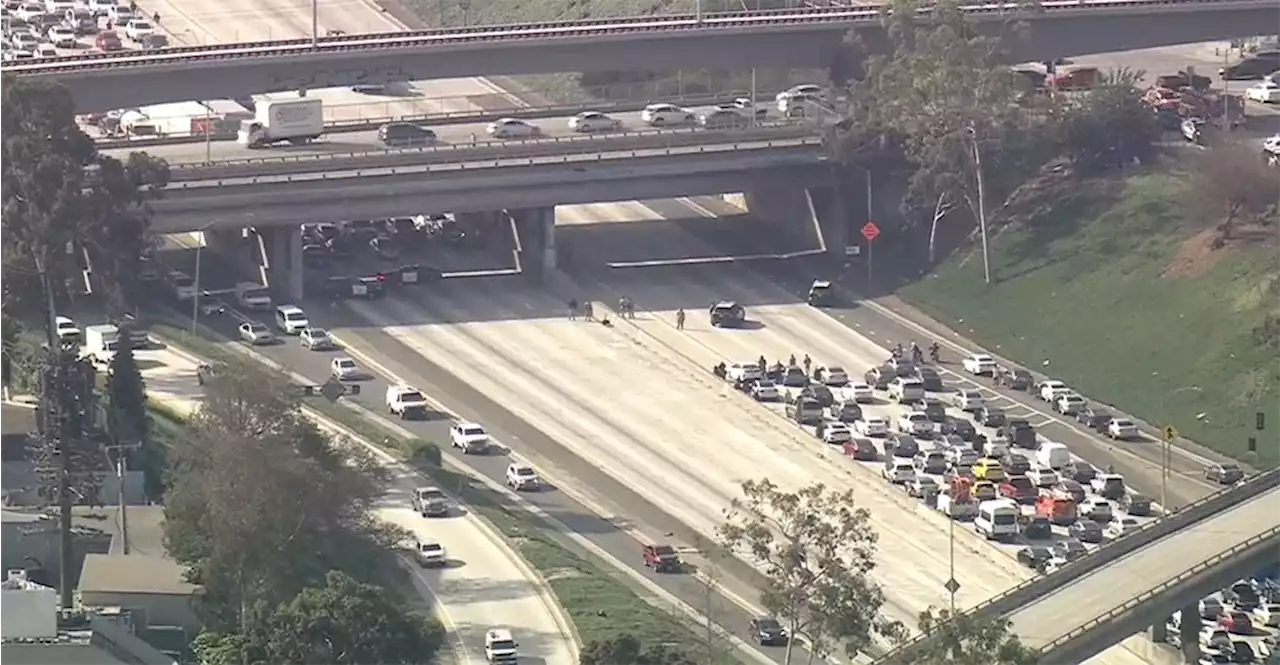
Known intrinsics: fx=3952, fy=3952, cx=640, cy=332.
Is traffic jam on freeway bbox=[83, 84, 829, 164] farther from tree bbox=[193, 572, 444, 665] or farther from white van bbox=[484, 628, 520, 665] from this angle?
tree bbox=[193, 572, 444, 665]

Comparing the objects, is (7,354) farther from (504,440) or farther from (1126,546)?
(1126,546)

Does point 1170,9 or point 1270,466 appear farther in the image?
point 1170,9

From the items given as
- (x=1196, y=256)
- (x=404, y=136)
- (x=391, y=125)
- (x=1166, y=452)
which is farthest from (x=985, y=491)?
(x=391, y=125)

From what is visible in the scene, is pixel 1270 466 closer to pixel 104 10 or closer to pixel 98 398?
pixel 98 398

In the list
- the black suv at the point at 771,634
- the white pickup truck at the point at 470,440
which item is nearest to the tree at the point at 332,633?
the black suv at the point at 771,634

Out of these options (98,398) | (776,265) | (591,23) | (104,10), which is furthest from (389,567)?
(104,10)

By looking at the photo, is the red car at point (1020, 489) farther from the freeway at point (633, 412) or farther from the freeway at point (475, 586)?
the freeway at point (475, 586)

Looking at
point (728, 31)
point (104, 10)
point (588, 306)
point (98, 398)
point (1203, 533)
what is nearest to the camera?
point (1203, 533)
